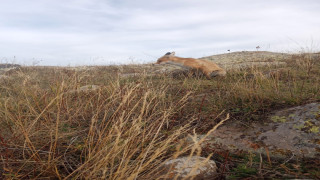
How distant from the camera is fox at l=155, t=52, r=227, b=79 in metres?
6.81

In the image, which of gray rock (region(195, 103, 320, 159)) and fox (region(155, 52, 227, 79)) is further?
fox (region(155, 52, 227, 79))

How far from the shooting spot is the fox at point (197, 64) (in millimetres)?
6809

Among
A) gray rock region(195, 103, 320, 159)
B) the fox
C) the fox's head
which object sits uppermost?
the fox's head

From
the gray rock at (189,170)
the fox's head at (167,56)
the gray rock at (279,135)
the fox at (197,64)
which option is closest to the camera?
the gray rock at (189,170)

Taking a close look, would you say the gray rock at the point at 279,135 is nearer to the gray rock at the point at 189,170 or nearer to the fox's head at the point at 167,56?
the gray rock at the point at 189,170

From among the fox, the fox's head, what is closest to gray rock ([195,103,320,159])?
the fox

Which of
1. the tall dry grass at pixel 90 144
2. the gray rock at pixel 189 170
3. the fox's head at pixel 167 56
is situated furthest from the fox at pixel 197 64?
the gray rock at pixel 189 170

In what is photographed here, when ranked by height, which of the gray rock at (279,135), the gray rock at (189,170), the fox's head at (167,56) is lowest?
Result: the gray rock at (189,170)

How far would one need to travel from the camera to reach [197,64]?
24.0 feet

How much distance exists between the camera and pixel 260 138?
2502 millimetres

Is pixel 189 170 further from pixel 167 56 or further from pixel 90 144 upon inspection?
pixel 167 56

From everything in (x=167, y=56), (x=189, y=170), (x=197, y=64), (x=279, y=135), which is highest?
(x=167, y=56)

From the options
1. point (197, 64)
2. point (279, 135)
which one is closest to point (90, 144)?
point (279, 135)

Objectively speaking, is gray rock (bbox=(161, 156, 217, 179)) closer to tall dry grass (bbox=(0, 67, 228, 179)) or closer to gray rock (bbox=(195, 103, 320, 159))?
tall dry grass (bbox=(0, 67, 228, 179))
